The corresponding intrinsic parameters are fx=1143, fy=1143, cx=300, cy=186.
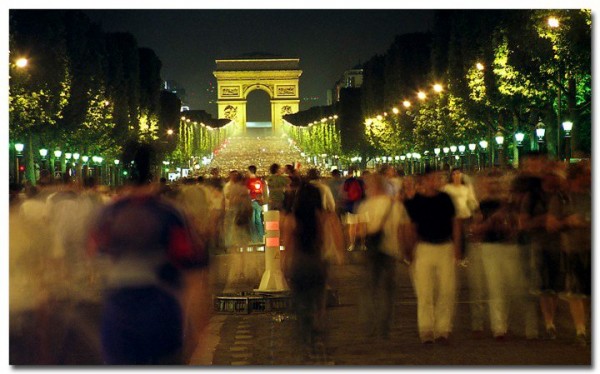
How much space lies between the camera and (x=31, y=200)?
13.8 meters

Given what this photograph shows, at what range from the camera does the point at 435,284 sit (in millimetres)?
11258

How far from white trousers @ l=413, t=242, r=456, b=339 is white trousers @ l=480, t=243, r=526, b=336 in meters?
0.47

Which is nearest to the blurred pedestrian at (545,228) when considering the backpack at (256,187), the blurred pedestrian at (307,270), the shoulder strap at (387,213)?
the shoulder strap at (387,213)

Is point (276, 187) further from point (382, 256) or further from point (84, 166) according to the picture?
point (84, 166)

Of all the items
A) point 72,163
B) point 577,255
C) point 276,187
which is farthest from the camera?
point 72,163

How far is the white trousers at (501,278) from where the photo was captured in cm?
1138

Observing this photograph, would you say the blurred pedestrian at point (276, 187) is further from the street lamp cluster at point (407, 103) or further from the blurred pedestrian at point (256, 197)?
the street lamp cluster at point (407, 103)

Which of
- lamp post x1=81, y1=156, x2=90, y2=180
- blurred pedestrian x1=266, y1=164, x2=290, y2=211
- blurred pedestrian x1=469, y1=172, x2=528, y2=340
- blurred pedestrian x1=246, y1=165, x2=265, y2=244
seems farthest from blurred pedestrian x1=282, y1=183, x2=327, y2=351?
lamp post x1=81, y1=156, x2=90, y2=180

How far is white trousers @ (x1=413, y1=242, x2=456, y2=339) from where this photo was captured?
11.1m

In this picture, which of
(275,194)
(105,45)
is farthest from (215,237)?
(105,45)

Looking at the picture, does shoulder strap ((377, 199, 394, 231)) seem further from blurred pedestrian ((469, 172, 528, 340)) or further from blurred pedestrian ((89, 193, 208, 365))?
blurred pedestrian ((89, 193, 208, 365))

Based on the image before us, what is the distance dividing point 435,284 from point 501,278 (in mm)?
688

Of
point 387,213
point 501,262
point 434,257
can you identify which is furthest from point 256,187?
point 434,257

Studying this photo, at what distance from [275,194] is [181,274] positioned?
1327 cm
